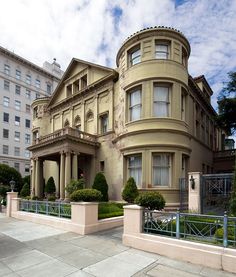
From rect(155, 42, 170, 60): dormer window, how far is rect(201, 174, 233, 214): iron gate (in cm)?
903

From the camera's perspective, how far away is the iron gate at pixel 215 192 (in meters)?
11.5

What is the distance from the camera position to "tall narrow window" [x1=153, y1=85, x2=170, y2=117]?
16578 millimetres

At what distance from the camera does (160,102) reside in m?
16.6

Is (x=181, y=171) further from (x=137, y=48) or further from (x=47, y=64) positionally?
(x=47, y=64)

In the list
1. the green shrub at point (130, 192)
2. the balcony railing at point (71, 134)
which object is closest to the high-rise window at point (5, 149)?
the balcony railing at point (71, 134)

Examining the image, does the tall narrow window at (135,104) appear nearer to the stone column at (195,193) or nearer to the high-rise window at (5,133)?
the stone column at (195,193)

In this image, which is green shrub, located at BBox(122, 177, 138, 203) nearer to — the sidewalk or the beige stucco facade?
the beige stucco facade

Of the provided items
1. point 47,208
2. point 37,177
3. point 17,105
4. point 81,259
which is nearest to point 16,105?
point 17,105

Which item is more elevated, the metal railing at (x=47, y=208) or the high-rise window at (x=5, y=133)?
the high-rise window at (x=5, y=133)

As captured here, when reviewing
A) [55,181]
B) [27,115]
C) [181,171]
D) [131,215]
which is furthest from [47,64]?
[131,215]

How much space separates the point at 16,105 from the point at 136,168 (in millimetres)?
42930

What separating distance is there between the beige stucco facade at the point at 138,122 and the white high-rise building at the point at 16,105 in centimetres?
2860

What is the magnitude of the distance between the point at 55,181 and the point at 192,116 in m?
15.0

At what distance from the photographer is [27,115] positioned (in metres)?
54.1
